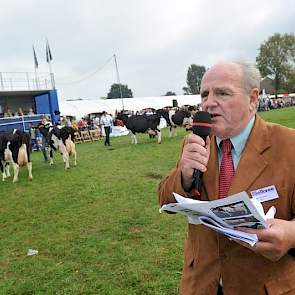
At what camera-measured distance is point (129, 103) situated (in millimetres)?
61312

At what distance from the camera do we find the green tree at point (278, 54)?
282 feet

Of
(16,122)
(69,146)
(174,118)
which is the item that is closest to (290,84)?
(174,118)

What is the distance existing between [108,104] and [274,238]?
5731cm

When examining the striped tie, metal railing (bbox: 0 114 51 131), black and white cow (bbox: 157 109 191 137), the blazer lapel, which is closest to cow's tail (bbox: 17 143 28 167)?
the striped tie

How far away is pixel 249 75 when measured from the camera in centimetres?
220

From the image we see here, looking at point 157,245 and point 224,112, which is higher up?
point 224,112

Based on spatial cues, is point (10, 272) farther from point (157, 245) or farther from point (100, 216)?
point (100, 216)

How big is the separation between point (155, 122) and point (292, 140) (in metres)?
21.3

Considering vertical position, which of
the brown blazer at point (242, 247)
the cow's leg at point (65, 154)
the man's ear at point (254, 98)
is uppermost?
the man's ear at point (254, 98)

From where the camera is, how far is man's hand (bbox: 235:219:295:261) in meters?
1.89

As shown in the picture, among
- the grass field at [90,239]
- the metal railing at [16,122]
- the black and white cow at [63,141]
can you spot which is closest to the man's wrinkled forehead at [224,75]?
the grass field at [90,239]

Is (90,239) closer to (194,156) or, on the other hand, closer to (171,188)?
(171,188)

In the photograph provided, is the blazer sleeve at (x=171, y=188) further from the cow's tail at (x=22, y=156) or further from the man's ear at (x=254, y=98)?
the cow's tail at (x=22, y=156)

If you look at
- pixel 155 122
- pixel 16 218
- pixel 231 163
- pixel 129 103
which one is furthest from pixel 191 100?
pixel 231 163
